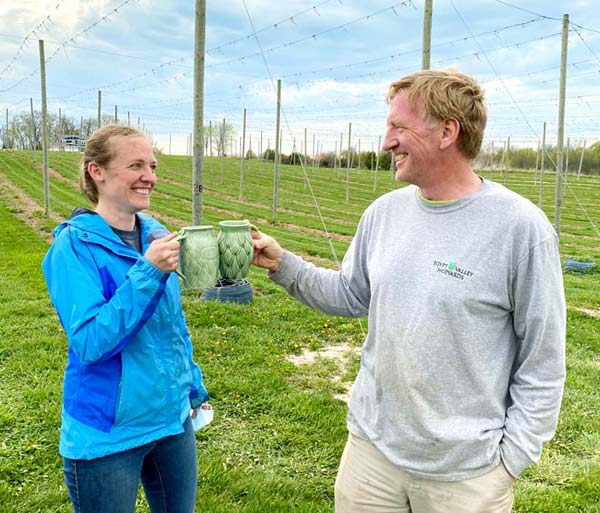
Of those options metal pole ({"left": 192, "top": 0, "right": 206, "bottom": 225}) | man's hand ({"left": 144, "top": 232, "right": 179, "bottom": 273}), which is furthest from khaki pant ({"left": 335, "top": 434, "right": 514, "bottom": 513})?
metal pole ({"left": 192, "top": 0, "right": 206, "bottom": 225})

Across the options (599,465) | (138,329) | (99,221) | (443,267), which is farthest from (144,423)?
(599,465)

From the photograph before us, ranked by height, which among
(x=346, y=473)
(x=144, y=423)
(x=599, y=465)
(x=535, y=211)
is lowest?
(x=599, y=465)

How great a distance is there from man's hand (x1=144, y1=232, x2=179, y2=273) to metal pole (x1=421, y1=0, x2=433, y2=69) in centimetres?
632

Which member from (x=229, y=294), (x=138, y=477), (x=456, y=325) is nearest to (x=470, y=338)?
(x=456, y=325)

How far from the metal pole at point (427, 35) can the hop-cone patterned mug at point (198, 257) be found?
6.09 m

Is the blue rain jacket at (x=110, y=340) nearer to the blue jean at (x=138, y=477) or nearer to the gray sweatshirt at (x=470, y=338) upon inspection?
the blue jean at (x=138, y=477)

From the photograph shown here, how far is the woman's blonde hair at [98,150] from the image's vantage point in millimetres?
1828

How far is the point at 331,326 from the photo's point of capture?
608 centimetres

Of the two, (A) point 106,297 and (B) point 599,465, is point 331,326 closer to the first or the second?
(B) point 599,465

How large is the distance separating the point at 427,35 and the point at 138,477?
681 centimetres

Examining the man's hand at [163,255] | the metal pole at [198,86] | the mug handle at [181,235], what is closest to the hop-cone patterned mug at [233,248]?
the mug handle at [181,235]

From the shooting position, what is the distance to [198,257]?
72.0 inches

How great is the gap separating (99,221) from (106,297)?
10.0 inches

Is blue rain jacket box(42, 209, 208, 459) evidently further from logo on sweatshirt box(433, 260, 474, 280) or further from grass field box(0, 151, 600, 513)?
grass field box(0, 151, 600, 513)
